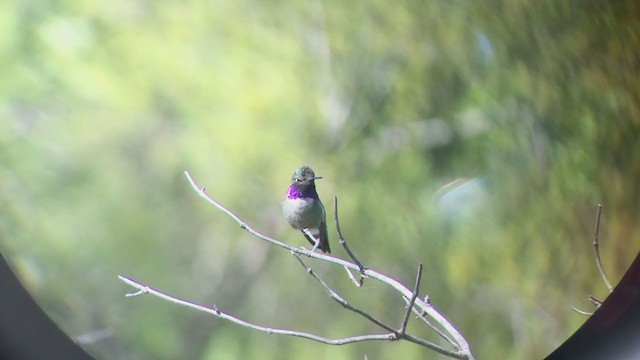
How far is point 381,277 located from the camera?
99 cm

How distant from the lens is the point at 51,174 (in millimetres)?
890

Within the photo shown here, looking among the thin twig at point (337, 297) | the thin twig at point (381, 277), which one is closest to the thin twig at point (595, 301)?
the thin twig at point (381, 277)

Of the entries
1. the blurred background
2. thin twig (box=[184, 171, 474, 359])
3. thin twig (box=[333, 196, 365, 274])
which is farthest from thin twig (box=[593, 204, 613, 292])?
thin twig (box=[333, 196, 365, 274])

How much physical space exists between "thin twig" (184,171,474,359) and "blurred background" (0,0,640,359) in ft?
0.04

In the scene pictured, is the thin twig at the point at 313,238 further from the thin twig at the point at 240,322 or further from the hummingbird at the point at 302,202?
the thin twig at the point at 240,322

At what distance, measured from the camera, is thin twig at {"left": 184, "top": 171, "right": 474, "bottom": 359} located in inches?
37.3

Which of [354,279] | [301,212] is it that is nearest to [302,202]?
[301,212]

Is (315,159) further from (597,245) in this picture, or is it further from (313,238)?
(597,245)

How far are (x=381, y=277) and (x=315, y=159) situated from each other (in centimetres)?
18

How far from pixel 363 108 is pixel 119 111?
320mm

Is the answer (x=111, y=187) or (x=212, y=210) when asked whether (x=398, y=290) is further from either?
(x=111, y=187)

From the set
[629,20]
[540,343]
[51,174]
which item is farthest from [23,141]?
[629,20]

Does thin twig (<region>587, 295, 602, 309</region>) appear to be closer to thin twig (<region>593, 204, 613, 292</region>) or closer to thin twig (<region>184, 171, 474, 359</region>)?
thin twig (<region>593, 204, 613, 292</region>)

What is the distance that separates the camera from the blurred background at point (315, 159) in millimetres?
895
